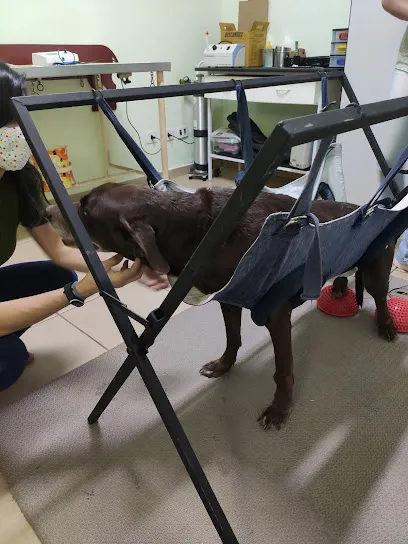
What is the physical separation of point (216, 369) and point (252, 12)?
9.90 feet

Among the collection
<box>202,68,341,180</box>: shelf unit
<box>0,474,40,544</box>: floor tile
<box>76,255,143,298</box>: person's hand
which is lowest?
<box>0,474,40,544</box>: floor tile

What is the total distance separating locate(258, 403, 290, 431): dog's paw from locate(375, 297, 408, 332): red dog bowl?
0.66m

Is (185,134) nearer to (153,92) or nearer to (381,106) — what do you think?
(153,92)

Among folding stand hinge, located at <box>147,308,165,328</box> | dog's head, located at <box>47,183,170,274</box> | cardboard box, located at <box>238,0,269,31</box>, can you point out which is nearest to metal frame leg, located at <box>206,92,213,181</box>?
cardboard box, located at <box>238,0,269,31</box>

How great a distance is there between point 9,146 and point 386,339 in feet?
4.56

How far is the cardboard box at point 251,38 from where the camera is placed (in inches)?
126

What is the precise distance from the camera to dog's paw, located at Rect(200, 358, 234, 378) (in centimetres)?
145

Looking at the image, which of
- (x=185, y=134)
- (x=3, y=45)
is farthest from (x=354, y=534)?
(x=185, y=134)

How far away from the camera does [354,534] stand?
965 millimetres

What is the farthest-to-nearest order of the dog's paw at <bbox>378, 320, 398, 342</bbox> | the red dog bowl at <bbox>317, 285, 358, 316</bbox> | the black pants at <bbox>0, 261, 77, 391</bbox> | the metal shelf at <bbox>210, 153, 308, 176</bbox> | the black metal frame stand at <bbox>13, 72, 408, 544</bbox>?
the metal shelf at <bbox>210, 153, 308, 176</bbox> → the red dog bowl at <bbox>317, 285, 358, 316</bbox> → the dog's paw at <bbox>378, 320, 398, 342</bbox> → the black pants at <bbox>0, 261, 77, 391</bbox> → the black metal frame stand at <bbox>13, 72, 408, 544</bbox>

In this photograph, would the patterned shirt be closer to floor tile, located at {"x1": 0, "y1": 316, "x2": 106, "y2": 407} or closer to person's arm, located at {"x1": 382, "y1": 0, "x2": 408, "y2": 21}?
person's arm, located at {"x1": 382, "y1": 0, "x2": 408, "y2": 21}

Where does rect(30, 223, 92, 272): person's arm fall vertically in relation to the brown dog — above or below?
below

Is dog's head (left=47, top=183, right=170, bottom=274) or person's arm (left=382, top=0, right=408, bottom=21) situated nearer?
dog's head (left=47, top=183, right=170, bottom=274)

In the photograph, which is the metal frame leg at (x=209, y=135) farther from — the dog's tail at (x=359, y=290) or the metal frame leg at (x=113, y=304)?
the metal frame leg at (x=113, y=304)
